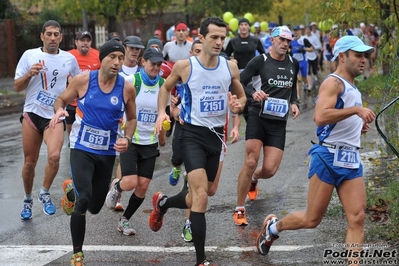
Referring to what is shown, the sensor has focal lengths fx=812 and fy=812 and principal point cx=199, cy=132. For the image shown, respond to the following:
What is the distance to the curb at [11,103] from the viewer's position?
21.3 metres

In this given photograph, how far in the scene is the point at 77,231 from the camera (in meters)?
6.75

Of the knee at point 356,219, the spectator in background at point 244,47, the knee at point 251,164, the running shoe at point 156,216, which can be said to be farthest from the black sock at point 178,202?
the spectator in background at point 244,47

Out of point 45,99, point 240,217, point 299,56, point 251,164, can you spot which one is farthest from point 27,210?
point 299,56

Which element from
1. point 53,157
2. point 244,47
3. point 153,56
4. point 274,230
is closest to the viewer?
point 274,230

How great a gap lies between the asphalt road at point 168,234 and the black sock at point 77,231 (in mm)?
352

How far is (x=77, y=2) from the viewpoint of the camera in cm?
3009

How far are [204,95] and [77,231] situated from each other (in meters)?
1.59

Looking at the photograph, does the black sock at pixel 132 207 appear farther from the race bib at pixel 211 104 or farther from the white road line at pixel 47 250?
the race bib at pixel 211 104

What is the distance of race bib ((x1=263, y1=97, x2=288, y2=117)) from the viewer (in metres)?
8.71

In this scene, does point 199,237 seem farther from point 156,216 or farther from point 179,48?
point 179,48

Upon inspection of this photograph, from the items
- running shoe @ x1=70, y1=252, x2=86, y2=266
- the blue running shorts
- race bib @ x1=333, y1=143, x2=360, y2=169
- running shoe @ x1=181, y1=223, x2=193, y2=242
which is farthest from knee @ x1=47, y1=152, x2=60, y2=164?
race bib @ x1=333, y1=143, x2=360, y2=169

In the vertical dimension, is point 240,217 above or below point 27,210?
above

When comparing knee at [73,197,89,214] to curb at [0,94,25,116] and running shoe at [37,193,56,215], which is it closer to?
running shoe at [37,193,56,215]

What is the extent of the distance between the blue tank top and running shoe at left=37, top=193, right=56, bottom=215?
76.2 inches
